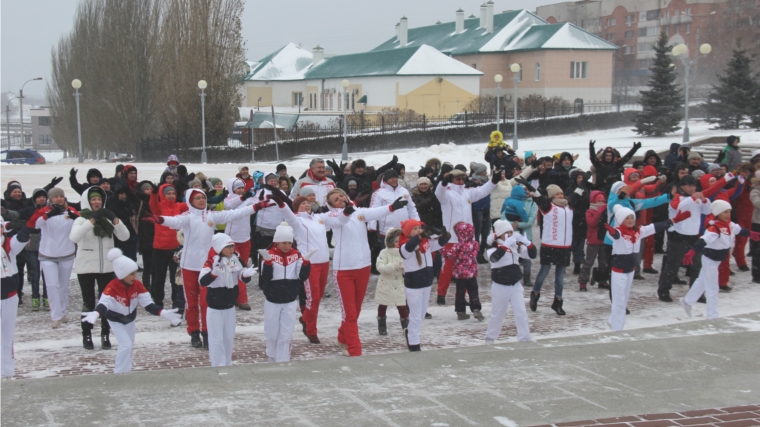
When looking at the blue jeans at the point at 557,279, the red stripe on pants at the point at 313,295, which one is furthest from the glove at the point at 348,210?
the blue jeans at the point at 557,279

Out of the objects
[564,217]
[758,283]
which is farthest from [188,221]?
[758,283]

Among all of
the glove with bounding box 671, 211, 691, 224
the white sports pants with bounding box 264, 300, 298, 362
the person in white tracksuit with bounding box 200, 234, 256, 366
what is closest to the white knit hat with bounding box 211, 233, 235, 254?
the person in white tracksuit with bounding box 200, 234, 256, 366

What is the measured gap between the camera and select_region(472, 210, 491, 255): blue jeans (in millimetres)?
13289

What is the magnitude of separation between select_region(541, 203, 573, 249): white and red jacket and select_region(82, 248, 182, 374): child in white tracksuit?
16.8 feet

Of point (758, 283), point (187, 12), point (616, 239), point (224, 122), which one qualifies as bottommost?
point (758, 283)

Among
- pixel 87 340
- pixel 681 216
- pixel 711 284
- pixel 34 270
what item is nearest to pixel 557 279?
pixel 711 284

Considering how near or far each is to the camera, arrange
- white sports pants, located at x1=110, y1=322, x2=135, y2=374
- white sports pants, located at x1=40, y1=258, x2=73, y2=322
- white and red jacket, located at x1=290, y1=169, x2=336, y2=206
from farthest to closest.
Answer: white and red jacket, located at x1=290, y1=169, x2=336, y2=206, white sports pants, located at x1=40, y1=258, x2=73, y2=322, white sports pants, located at x1=110, y1=322, x2=135, y2=374

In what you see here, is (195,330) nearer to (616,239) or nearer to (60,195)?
(60,195)

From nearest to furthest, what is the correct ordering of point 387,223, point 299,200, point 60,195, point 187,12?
point 299,200, point 60,195, point 387,223, point 187,12

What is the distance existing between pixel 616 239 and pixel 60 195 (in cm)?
694

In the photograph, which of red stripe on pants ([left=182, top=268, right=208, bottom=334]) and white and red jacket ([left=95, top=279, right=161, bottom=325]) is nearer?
white and red jacket ([left=95, top=279, right=161, bottom=325])

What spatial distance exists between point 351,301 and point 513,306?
1764 millimetres

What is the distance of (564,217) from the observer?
10266 millimetres

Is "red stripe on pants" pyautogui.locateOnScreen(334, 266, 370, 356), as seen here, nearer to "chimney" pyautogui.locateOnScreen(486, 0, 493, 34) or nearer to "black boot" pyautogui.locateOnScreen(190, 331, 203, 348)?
"black boot" pyautogui.locateOnScreen(190, 331, 203, 348)
